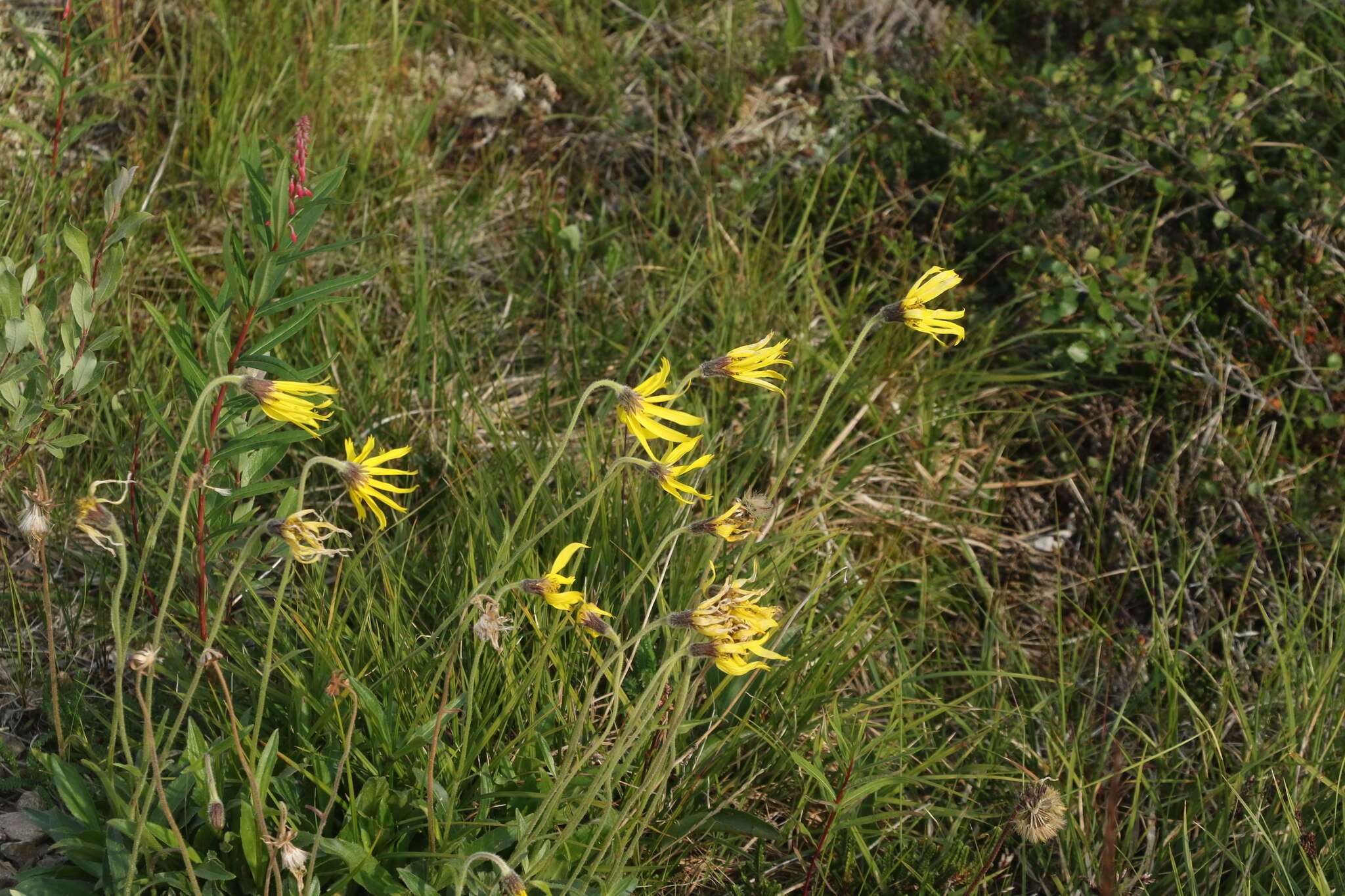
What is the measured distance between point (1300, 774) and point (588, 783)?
3.89ft

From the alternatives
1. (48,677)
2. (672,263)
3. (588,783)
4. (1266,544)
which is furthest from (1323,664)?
(48,677)

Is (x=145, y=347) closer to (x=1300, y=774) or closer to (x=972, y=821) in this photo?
(x=972, y=821)

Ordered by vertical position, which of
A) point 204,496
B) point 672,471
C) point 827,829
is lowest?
point 827,829

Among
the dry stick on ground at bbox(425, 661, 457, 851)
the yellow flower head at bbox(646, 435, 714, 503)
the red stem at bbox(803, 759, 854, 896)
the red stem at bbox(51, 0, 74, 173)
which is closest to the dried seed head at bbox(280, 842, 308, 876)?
the dry stick on ground at bbox(425, 661, 457, 851)

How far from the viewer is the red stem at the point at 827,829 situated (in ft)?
5.69

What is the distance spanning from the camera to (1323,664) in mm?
2057

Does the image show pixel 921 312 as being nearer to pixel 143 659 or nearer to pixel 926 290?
pixel 926 290

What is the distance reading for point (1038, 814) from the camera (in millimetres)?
1553

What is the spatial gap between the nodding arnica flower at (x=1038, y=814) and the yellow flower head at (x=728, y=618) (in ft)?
1.64

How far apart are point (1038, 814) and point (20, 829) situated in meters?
1.42

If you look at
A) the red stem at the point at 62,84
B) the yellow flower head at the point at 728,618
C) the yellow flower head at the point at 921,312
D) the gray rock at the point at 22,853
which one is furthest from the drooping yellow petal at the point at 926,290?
the red stem at the point at 62,84

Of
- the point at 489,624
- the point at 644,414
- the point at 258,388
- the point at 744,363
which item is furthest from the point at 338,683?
the point at 744,363

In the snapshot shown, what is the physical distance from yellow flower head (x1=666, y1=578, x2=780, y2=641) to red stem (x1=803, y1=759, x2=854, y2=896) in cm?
54

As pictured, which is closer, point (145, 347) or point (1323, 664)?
point (1323, 664)
